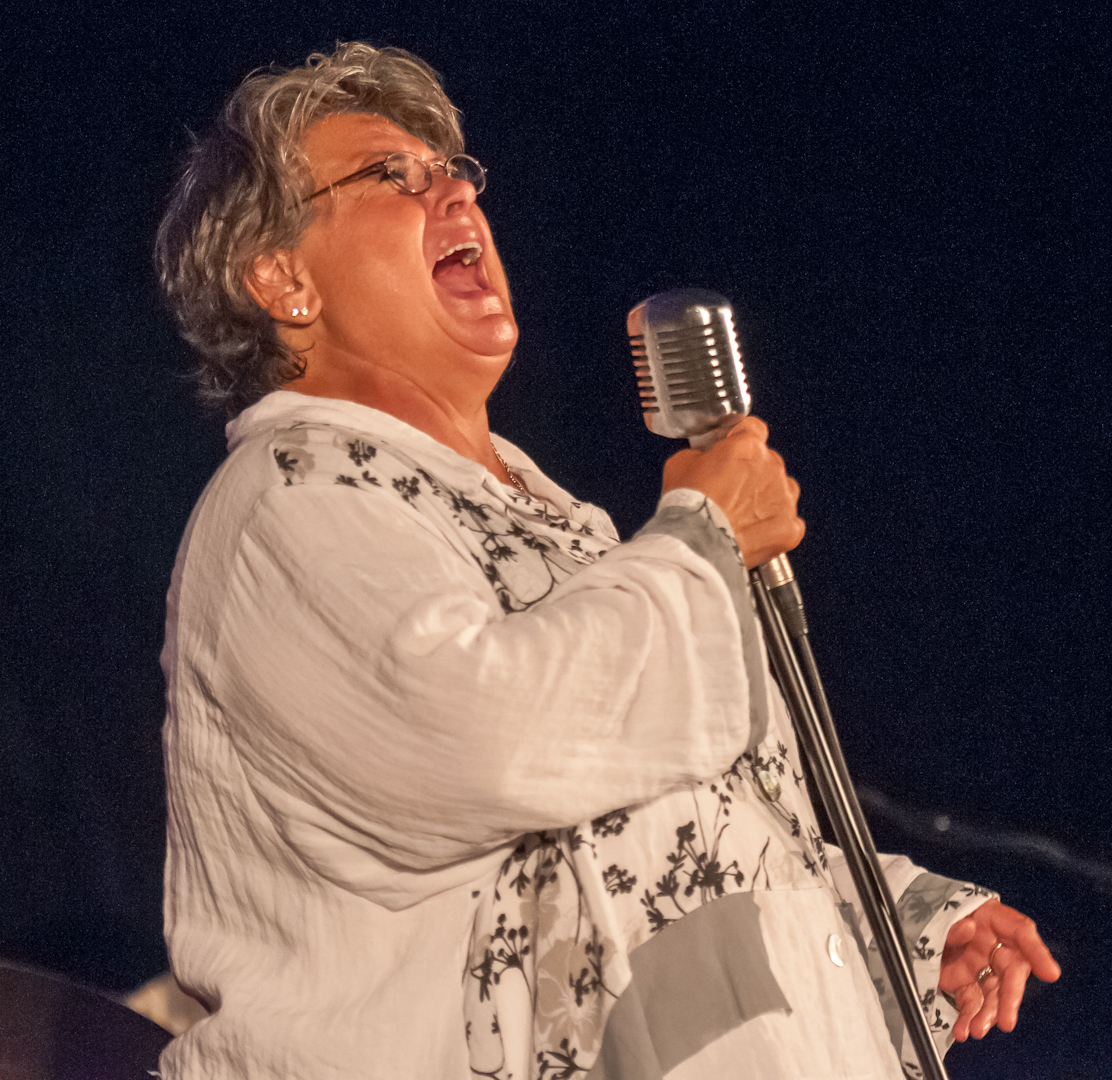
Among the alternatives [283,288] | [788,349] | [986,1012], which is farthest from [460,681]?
[788,349]

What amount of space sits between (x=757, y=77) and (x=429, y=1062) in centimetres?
136

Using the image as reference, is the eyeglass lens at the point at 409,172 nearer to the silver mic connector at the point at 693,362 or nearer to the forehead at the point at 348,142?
the forehead at the point at 348,142

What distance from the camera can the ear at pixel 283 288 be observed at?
119 centimetres

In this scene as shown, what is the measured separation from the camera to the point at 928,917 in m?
1.15

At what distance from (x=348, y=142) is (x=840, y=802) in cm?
83

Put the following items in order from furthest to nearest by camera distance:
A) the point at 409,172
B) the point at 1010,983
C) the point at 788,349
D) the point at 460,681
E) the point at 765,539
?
the point at 788,349 → the point at 409,172 → the point at 1010,983 → the point at 765,539 → the point at 460,681

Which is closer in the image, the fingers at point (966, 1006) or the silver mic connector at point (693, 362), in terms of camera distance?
the silver mic connector at point (693, 362)

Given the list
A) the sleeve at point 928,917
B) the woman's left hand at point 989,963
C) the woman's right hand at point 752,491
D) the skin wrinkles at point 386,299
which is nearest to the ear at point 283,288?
the skin wrinkles at point 386,299

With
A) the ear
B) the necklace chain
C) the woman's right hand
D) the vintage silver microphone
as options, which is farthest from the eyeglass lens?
the woman's right hand

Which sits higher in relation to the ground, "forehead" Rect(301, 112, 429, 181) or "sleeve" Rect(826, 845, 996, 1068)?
"forehead" Rect(301, 112, 429, 181)

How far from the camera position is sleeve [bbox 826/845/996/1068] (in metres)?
1.11

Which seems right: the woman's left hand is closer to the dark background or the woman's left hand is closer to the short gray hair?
the dark background

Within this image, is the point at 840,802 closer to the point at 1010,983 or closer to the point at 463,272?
the point at 1010,983

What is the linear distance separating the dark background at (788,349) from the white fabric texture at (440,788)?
55 cm
